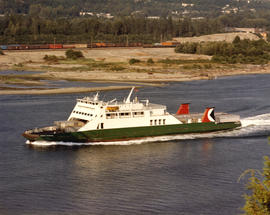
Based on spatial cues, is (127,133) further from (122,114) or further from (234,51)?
(234,51)

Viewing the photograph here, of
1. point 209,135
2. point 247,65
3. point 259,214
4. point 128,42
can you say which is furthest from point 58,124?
point 128,42

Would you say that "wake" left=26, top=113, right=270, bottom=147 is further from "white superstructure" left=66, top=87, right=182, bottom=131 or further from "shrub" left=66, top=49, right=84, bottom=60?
"shrub" left=66, top=49, right=84, bottom=60

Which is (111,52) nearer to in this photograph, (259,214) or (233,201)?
(233,201)

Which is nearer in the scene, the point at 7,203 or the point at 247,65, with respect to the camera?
the point at 7,203

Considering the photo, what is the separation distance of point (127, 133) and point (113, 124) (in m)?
1.58

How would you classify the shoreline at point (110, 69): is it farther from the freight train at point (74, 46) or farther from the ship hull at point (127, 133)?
the ship hull at point (127, 133)

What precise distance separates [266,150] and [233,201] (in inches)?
577

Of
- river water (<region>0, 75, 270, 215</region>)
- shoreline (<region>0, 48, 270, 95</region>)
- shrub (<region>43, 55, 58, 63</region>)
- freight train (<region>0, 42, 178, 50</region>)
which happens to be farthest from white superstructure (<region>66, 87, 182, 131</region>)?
freight train (<region>0, 42, 178, 50</region>)

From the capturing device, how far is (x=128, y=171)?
41875 millimetres

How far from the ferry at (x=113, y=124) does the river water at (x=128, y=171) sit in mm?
713

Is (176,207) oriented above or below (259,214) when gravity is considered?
below

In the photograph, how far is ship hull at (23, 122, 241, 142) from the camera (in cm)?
4969

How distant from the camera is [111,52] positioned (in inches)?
6211

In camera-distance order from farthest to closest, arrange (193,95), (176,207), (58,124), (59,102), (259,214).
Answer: (193,95) → (59,102) → (58,124) → (176,207) → (259,214)
